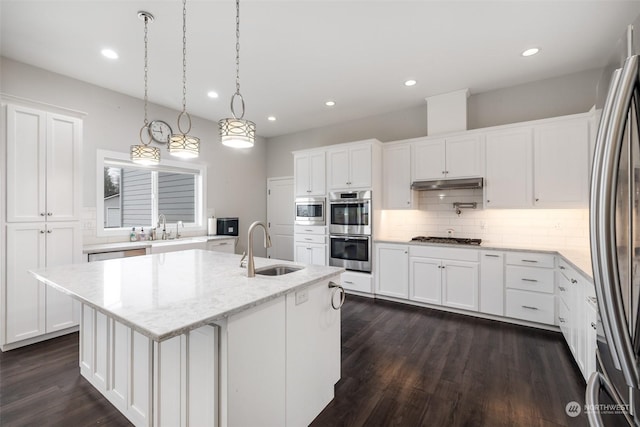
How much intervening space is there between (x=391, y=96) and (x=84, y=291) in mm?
4029

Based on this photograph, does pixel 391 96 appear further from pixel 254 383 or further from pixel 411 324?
pixel 254 383

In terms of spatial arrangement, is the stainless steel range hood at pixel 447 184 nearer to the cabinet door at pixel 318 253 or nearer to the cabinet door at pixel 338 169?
the cabinet door at pixel 338 169

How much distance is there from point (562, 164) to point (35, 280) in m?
5.68

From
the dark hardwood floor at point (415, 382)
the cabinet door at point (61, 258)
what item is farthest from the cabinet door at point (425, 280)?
the cabinet door at point (61, 258)

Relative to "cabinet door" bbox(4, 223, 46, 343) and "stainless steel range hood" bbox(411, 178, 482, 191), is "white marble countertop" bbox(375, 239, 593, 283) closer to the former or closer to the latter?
"stainless steel range hood" bbox(411, 178, 482, 191)

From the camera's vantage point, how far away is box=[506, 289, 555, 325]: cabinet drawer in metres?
3.07

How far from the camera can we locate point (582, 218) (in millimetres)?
3305

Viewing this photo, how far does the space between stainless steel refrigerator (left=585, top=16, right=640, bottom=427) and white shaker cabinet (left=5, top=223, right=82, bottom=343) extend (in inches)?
149

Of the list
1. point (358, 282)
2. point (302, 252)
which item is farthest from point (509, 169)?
point (302, 252)

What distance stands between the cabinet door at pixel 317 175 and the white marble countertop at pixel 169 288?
2618 millimetres

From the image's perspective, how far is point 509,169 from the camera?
137 inches

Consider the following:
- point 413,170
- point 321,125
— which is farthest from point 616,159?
point 321,125

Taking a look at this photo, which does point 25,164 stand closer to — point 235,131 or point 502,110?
point 235,131

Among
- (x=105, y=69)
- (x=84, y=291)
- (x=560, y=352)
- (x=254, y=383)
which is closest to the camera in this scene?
(x=254, y=383)
